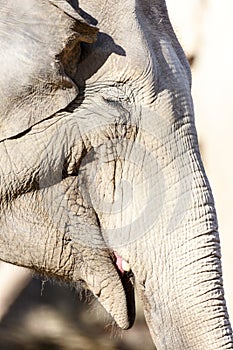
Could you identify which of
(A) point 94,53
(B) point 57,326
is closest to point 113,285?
(A) point 94,53

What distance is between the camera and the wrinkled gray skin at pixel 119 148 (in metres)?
2.28

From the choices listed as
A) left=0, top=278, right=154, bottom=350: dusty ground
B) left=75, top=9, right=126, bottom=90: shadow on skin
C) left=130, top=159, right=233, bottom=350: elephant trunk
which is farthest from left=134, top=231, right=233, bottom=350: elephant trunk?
left=0, top=278, right=154, bottom=350: dusty ground

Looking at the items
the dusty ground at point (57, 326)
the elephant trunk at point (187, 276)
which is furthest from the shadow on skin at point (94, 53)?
the dusty ground at point (57, 326)

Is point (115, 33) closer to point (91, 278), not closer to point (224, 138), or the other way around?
point (91, 278)

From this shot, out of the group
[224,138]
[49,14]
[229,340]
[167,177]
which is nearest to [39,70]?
[49,14]

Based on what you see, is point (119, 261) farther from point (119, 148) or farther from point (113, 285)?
point (119, 148)

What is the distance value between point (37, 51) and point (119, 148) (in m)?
0.22

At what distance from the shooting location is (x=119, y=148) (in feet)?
7.68

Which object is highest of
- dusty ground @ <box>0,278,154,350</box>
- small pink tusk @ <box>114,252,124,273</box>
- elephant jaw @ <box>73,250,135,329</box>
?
small pink tusk @ <box>114,252,124,273</box>

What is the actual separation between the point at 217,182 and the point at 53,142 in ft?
6.52

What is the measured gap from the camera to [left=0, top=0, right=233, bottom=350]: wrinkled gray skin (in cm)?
228

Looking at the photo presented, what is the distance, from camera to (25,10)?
228 cm

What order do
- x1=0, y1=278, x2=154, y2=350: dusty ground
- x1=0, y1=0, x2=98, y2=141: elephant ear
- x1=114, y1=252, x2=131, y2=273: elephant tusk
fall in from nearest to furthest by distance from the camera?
x1=0, y1=0, x2=98, y2=141: elephant ear < x1=114, y1=252, x2=131, y2=273: elephant tusk < x1=0, y1=278, x2=154, y2=350: dusty ground

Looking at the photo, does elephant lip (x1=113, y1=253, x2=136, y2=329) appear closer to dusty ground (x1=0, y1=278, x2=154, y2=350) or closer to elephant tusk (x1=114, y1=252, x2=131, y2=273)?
elephant tusk (x1=114, y1=252, x2=131, y2=273)
